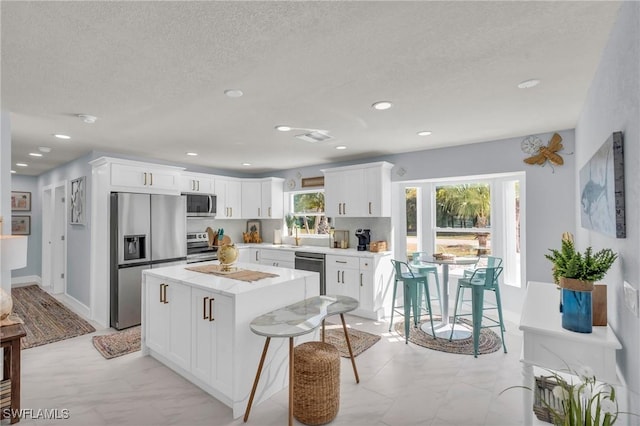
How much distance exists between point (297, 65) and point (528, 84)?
65.4 inches

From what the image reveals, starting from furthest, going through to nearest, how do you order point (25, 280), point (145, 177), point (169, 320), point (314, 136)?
point (25, 280), point (145, 177), point (314, 136), point (169, 320)

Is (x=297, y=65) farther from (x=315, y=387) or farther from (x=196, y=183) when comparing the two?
(x=196, y=183)

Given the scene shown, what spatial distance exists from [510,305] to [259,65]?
422 cm

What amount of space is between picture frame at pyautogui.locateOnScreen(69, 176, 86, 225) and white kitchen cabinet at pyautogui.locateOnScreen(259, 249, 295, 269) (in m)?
2.73

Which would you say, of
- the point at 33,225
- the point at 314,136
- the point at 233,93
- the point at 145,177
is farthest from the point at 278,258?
the point at 33,225

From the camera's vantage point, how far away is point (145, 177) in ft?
15.2

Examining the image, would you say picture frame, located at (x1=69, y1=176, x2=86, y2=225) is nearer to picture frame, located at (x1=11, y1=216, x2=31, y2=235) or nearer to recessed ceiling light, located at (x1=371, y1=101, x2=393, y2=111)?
picture frame, located at (x1=11, y1=216, x2=31, y2=235)

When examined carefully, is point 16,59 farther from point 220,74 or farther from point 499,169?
point 499,169

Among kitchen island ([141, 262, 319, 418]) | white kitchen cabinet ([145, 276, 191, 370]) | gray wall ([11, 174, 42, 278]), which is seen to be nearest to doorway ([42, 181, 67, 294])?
gray wall ([11, 174, 42, 278])

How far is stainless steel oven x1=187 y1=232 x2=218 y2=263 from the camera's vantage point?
525 centimetres

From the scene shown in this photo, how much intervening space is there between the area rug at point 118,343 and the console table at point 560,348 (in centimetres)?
355

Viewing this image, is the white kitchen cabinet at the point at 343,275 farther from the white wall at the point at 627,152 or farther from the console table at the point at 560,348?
the white wall at the point at 627,152

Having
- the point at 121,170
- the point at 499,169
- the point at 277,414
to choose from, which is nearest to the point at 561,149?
the point at 499,169

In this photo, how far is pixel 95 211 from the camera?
4.33m
